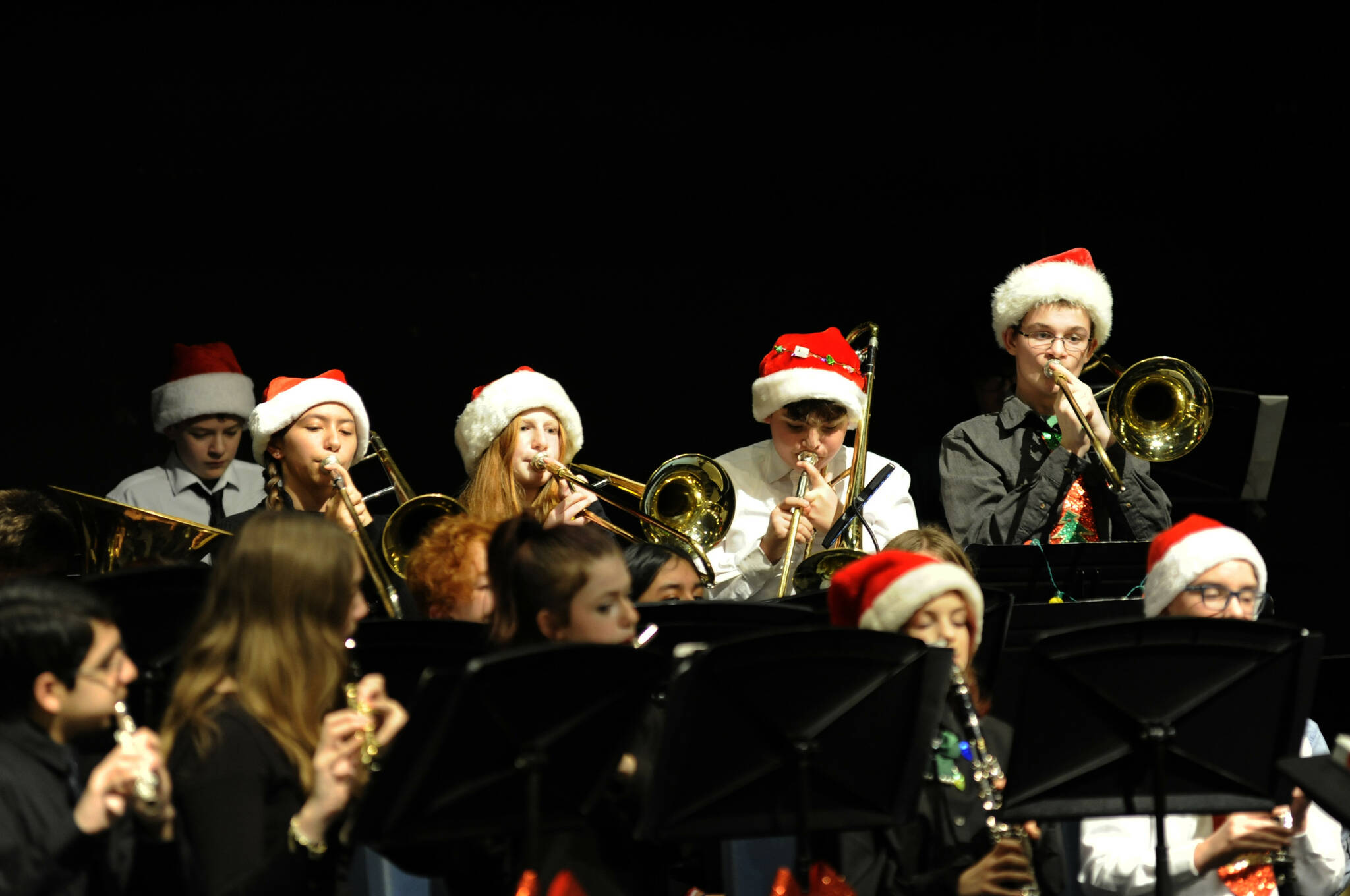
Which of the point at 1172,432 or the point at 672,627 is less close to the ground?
the point at 1172,432

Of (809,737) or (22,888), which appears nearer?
(22,888)

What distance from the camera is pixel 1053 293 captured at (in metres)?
4.81

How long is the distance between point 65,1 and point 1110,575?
3.84 m

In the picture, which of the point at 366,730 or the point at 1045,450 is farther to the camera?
the point at 1045,450

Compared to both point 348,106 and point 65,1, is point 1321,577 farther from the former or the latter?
point 65,1

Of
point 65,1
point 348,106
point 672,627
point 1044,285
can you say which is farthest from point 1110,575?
point 65,1

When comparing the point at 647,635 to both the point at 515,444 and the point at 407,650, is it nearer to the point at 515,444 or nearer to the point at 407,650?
the point at 407,650

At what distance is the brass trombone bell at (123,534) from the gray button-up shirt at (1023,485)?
6.86 ft

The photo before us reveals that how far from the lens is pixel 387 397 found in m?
5.63

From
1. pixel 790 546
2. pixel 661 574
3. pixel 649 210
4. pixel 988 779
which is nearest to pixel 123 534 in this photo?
pixel 661 574

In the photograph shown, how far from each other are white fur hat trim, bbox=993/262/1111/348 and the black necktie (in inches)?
100.0

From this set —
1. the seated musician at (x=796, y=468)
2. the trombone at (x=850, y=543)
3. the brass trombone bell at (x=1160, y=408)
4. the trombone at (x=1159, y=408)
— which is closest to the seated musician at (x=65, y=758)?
the trombone at (x=850, y=543)

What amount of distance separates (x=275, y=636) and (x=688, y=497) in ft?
6.92

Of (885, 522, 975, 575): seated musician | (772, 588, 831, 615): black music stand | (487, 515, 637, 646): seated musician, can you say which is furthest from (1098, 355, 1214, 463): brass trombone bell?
(487, 515, 637, 646): seated musician
